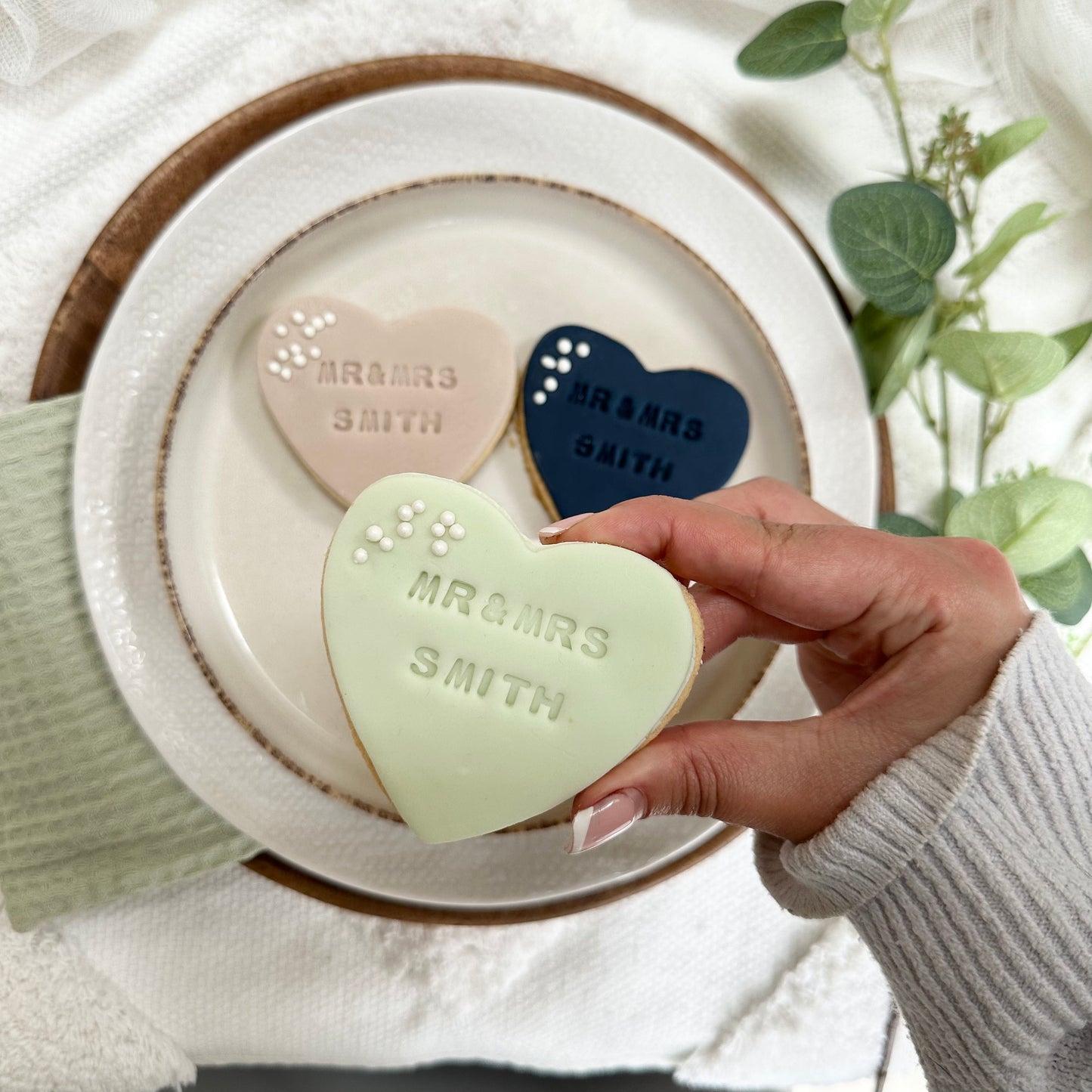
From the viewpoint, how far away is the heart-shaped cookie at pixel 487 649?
51 centimetres

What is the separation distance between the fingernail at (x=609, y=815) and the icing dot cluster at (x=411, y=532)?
7.0 inches

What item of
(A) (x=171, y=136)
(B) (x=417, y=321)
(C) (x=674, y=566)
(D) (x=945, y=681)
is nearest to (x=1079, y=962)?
(D) (x=945, y=681)

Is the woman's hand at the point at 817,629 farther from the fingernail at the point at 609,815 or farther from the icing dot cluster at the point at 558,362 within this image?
the icing dot cluster at the point at 558,362

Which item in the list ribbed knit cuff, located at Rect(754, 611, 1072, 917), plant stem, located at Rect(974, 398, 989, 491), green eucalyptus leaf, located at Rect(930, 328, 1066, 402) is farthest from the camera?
plant stem, located at Rect(974, 398, 989, 491)

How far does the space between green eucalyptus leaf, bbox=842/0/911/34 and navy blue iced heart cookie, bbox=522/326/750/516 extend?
0.29 m

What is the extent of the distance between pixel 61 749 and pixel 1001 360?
797mm

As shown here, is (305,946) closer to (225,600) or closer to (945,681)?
(225,600)

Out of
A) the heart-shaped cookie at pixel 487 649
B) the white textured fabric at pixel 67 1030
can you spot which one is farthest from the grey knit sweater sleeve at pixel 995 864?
the white textured fabric at pixel 67 1030

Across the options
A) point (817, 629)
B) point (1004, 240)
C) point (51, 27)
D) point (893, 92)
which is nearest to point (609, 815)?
point (817, 629)

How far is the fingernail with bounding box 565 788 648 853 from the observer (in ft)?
1.68

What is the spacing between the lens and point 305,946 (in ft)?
2.51

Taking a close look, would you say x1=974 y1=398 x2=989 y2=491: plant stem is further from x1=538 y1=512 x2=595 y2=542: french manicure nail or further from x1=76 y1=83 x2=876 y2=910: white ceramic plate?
x1=538 y1=512 x2=595 y2=542: french manicure nail

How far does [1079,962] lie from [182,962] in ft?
2.27

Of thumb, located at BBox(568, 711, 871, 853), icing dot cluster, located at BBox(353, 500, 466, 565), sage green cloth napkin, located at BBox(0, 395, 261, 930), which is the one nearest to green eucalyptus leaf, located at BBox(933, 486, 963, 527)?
thumb, located at BBox(568, 711, 871, 853)
